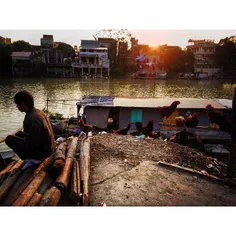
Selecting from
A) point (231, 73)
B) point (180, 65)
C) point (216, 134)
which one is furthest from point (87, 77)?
point (216, 134)

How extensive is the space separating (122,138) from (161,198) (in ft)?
12.6

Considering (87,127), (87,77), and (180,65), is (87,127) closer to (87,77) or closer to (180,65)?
(87,77)

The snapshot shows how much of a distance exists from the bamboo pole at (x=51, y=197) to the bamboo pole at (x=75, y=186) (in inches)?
8.5

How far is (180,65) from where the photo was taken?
58.8m

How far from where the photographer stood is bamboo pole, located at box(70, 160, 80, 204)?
3523 millimetres

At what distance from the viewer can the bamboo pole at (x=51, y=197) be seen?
3289mm

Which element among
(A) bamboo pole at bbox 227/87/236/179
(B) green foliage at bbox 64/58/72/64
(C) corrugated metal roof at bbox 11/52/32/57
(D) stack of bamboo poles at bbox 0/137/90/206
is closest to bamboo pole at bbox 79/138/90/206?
(D) stack of bamboo poles at bbox 0/137/90/206

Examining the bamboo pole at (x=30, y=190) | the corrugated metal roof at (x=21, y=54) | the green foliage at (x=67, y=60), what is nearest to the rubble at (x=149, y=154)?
the bamboo pole at (x=30, y=190)

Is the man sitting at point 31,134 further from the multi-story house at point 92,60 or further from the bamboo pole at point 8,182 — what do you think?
the multi-story house at point 92,60

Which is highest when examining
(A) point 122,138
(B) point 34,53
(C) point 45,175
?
(B) point 34,53

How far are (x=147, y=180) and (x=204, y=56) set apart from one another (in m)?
58.3

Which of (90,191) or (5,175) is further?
(5,175)

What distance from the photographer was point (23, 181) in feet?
13.0

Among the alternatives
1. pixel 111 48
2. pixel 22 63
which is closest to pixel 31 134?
pixel 22 63
